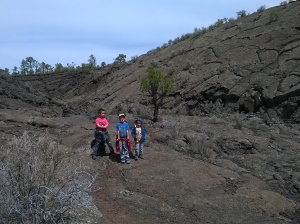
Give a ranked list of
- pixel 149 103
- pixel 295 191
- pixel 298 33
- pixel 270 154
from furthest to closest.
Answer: pixel 149 103 → pixel 298 33 → pixel 270 154 → pixel 295 191

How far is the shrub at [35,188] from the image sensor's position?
546 cm

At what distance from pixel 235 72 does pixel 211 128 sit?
272 inches

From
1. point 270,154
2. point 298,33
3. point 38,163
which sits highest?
point 298,33

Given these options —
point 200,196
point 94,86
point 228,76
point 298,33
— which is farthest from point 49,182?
point 94,86

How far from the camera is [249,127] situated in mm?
14711

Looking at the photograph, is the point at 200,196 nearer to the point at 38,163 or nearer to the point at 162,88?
the point at 38,163

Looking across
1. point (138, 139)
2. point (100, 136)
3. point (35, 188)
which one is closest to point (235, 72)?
point (138, 139)

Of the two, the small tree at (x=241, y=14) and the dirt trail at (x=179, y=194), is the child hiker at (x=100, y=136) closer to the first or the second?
the dirt trail at (x=179, y=194)

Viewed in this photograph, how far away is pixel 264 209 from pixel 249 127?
6.76 m

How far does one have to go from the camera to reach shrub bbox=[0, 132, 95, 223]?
5.46 metres

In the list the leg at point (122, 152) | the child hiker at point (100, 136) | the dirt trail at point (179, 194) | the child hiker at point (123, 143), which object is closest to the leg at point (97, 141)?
the child hiker at point (100, 136)

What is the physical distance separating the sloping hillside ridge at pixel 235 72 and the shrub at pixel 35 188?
39.5 ft

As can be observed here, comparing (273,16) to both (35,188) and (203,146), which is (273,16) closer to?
(203,146)

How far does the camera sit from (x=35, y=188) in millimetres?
5879
